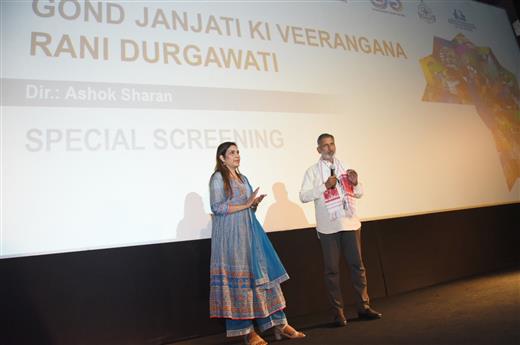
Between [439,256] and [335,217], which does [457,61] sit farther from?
[335,217]

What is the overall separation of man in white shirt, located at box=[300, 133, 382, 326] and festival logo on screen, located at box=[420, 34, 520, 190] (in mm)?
1845

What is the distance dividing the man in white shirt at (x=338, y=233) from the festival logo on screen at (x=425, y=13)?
98.0 inches

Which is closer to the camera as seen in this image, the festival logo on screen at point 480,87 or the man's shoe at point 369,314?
the man's shoe at point 369,314

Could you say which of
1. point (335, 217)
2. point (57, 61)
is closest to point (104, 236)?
point (57, 61)

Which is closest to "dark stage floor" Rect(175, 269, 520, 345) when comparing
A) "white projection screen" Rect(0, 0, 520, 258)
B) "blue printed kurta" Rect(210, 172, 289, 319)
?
"blue printed kurta" Rect(210, 172, 289, 319)

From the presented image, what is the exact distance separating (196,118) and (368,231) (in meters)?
1.72

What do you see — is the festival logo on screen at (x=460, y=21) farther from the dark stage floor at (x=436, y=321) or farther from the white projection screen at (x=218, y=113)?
the dark stage floor at (x=436, y=321)

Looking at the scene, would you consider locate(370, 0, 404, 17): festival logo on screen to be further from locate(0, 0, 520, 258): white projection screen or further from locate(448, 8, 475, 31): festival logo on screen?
locate(448, 8, 475, 31): festival logo on screen

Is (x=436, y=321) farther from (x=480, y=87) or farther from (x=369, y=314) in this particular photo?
(x=480, y=87)

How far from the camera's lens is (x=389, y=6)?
400 cm

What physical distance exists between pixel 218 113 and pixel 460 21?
130 inches

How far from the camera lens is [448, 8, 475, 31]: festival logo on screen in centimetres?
438

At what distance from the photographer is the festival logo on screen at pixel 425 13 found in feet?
13.7

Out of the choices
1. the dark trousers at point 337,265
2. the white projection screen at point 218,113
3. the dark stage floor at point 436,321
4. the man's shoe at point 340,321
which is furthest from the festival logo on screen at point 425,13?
the man's shoe at point 340,321
